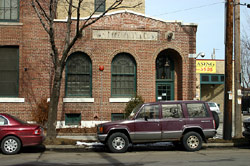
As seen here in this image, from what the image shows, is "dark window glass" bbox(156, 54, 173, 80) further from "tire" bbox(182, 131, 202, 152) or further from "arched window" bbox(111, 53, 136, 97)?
"tire" bbox(182, 131, 202, 152)

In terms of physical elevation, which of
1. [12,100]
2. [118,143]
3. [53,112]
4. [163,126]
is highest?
[12,100]

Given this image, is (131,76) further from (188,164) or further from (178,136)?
(188,164)

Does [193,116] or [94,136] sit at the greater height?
[193,116]

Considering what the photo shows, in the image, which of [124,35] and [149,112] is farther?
[124,35]

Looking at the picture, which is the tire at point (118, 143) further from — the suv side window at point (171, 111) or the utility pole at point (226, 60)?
the utility pole at point (226, 60)

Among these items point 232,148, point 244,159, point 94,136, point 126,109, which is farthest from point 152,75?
point 244,159

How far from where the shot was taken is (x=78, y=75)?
57.2 feet

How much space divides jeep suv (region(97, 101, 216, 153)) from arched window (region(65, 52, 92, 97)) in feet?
21.2

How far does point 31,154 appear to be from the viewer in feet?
35.2

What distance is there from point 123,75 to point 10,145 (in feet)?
28.6

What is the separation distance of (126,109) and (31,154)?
6725 millimetres

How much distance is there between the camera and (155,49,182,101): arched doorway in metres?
18.6

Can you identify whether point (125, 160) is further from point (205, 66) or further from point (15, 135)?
point (205, 66)

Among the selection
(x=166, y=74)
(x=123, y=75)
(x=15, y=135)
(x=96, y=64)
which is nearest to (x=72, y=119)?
(x=96, y=64)
